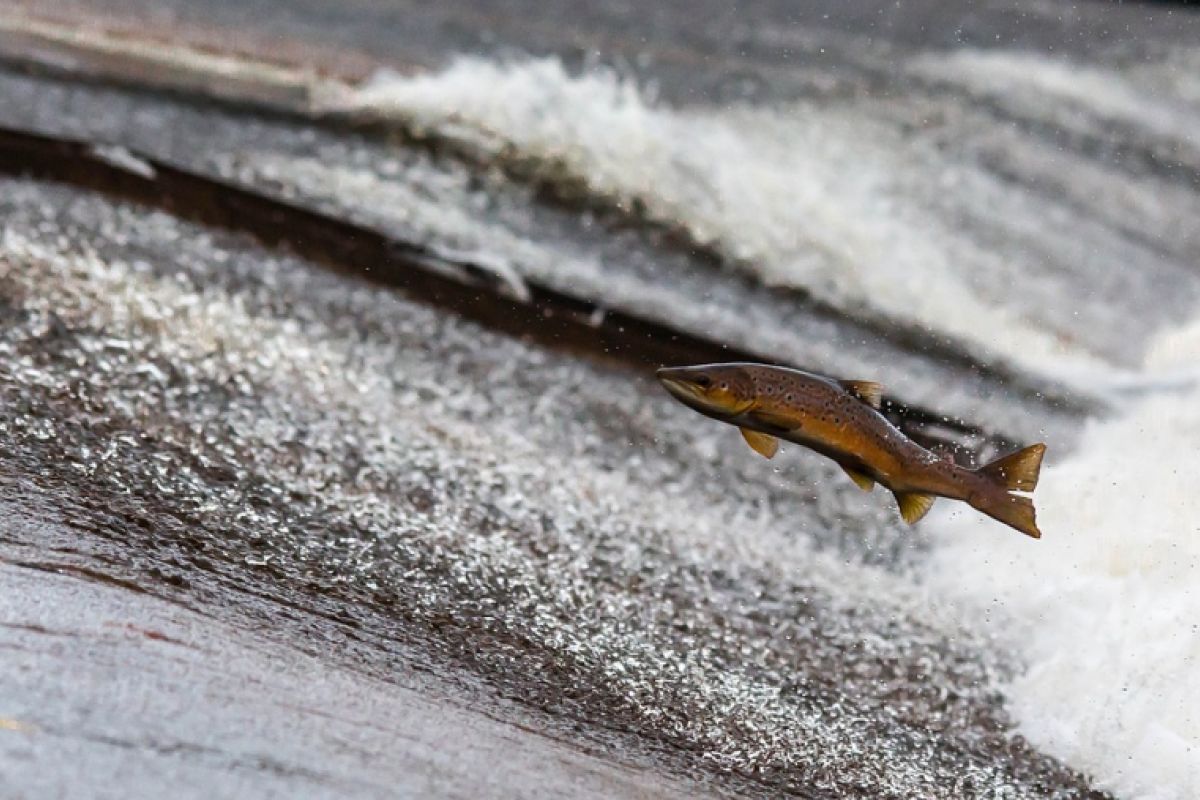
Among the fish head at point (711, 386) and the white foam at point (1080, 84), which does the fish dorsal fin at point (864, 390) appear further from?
the white foam at point (1080, 84)

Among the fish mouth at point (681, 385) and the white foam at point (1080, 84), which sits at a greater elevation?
the white foam at point (1080, 84)

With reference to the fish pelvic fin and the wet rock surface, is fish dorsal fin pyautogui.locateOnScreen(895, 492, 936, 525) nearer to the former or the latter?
the fish pelvic fin

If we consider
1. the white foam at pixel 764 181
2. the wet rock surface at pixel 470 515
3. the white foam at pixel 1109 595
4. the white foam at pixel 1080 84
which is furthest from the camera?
the white foam at pixel 1080 84

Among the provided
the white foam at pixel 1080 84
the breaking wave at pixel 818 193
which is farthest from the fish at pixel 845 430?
the white foam at pixel 1080 84

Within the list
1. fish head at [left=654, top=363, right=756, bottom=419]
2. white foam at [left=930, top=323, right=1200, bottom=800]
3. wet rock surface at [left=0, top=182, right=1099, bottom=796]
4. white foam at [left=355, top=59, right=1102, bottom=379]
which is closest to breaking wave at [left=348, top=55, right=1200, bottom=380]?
white foam at [left=355, top=59, right=1102, bottom=379]

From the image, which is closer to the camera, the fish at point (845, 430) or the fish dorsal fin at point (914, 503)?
the fish at point (845, 430)

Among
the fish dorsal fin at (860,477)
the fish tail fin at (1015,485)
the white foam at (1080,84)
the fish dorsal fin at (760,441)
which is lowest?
the fish dorsal fin at (860,477)

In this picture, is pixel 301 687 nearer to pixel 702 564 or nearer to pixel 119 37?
pixel 702 564

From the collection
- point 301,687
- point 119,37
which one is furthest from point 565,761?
point 119,37
